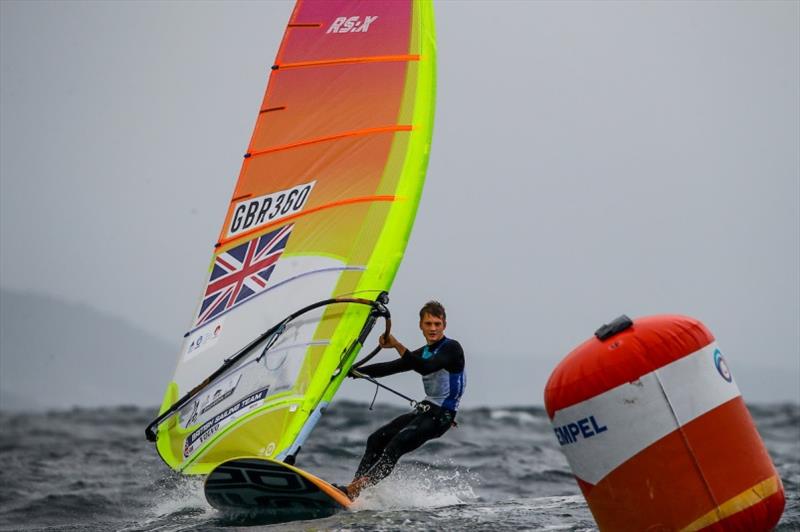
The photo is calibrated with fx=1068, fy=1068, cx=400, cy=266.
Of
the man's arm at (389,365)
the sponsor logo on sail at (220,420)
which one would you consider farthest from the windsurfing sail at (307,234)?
the man's arm at (389,365)

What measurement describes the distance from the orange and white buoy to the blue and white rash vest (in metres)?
1.62

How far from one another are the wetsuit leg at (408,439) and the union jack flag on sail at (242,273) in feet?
4.51

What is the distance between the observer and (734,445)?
13.7ft

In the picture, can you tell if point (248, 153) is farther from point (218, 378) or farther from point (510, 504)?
point (510, 504)

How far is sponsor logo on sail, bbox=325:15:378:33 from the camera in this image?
710 cm

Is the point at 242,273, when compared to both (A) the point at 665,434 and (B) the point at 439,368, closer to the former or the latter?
(B) the point at 439,368

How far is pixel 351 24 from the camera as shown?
280 inches

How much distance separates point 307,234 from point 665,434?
3168 mm

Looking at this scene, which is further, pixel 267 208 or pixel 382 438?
pixel 267 208

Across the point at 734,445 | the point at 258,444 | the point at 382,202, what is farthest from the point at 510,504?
the point at 734,445

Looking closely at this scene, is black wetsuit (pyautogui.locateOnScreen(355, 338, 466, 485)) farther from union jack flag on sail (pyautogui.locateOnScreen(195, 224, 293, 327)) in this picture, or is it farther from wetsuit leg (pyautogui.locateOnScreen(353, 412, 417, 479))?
union jack flag on sail (pyautogui.locateOnScreen(195, 224, 293, 327))

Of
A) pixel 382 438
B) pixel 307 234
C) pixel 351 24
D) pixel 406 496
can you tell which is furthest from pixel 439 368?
pixel 351 24

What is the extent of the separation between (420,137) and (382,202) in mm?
505

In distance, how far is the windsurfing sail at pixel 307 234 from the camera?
625cm
